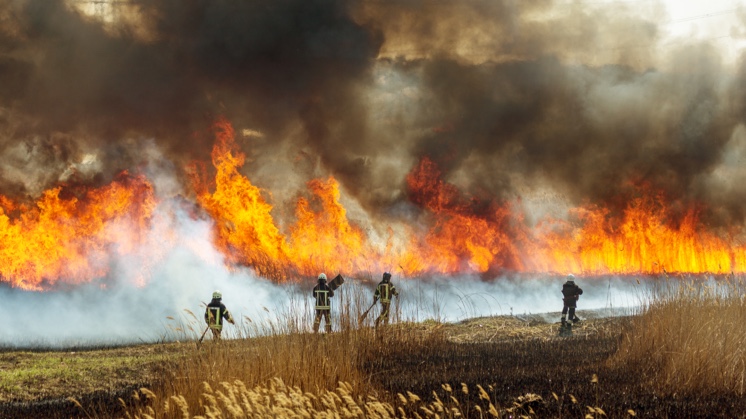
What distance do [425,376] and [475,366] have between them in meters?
1.59

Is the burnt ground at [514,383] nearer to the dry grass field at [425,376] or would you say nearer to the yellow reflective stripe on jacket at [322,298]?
the dry grass field at [425,376]

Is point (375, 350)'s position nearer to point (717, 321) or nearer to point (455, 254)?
point (717, 321)

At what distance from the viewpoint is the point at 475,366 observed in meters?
13.3

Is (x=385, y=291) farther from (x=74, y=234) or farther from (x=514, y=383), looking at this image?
(x=74, y=234)

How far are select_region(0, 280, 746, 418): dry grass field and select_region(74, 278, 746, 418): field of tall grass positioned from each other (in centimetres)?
3

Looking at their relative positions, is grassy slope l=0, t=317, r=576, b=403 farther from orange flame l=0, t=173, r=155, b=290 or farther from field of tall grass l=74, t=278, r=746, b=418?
orange flame l=0, t=173, r=155, b=290

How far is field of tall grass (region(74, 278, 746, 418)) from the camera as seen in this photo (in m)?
9.23

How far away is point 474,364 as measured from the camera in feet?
44.3

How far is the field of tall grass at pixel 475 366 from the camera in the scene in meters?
9.23

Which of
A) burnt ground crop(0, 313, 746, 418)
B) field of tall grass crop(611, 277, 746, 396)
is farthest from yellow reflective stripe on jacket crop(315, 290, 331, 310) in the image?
field of tall grass crop(611, 277, 746, 396)

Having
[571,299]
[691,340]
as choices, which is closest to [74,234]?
[571,299]

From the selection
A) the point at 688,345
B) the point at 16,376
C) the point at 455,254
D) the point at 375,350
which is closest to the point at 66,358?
the point at 16,376

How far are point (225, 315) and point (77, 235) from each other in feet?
69.5

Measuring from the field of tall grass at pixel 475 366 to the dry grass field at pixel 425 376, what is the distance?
0.03m
